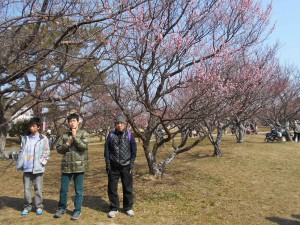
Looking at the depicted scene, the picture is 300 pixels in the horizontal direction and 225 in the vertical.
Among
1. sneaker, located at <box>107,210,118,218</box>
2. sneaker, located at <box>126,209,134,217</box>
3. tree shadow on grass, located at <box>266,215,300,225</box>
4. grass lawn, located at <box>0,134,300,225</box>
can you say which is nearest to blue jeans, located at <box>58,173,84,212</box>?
grass lawn, located at <box>0,134,300,225</box>

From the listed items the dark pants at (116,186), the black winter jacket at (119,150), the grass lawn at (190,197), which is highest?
the black winter jacket at (119,150)

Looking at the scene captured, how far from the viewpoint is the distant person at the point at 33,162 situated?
15.0 ft

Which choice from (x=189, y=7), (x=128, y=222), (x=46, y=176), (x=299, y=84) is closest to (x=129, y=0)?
(x=189, y=7)

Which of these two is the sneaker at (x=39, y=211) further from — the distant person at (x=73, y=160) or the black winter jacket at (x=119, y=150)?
the black winter jacket at (x=119, y=150)

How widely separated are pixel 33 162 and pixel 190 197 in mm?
2908

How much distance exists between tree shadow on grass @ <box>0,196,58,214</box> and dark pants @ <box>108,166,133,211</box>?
0.94 metres

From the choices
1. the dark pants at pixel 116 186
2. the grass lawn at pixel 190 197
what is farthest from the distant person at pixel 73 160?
the dark pants at pixel 116 186

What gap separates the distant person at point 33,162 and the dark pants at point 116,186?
1.04 meters

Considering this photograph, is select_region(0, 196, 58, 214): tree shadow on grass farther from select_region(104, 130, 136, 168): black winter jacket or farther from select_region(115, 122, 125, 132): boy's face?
select_region(115, 122, 125, 132): boy's face

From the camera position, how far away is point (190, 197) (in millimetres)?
5773

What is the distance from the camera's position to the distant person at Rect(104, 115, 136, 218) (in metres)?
4.71

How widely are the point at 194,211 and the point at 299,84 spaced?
18.1 metres

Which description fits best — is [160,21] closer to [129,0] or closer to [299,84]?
[129,0]

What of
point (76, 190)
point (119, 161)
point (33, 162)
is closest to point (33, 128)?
point (33, 162)
